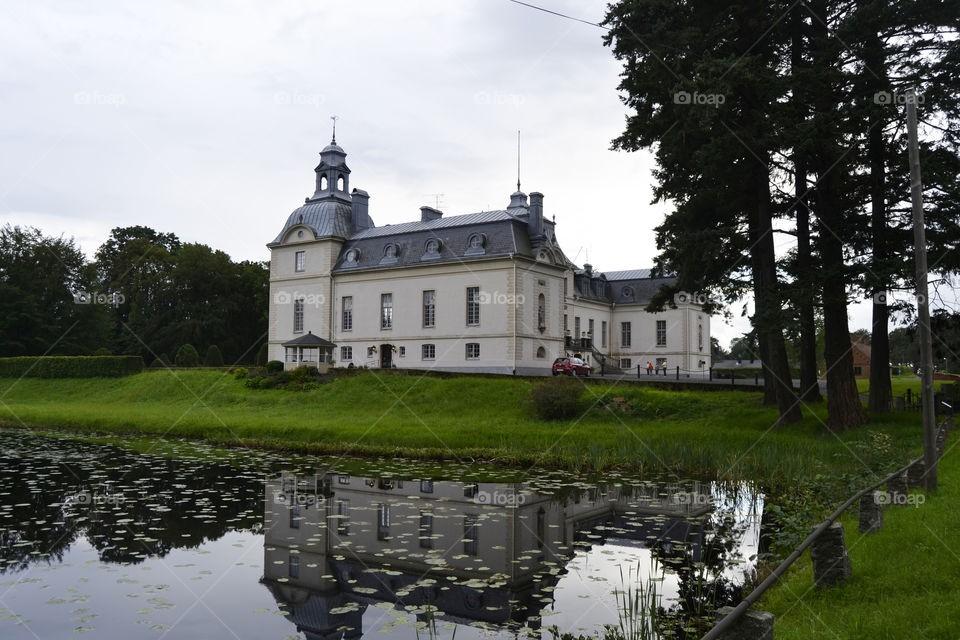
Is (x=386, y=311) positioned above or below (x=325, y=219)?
below

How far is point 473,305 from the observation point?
129 ft

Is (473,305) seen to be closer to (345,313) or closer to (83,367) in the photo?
(345,313)

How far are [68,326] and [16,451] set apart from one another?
3772cm

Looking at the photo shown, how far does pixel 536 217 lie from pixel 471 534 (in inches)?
1225

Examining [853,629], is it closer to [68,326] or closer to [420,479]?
[420,479]

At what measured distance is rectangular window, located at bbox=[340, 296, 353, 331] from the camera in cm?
4388

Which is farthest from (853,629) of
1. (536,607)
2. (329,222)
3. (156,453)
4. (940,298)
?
(329,222)

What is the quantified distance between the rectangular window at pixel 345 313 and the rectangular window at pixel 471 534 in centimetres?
3412

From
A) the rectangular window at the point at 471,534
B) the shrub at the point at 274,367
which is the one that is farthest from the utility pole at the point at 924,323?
the shrub at the point at 274,367

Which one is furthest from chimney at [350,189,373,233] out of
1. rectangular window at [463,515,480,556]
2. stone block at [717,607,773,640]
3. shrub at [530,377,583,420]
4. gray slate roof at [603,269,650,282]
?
stone block at [717,607,773,640]

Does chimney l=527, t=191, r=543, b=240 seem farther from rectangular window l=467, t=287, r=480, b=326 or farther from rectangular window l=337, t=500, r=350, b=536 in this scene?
rectangular window l=337, t=500, r=350, b=536

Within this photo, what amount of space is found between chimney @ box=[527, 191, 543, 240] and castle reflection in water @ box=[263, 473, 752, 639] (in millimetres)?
26668

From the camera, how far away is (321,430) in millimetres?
21281

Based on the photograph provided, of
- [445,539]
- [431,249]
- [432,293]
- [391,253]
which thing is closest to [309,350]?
[391,253]
